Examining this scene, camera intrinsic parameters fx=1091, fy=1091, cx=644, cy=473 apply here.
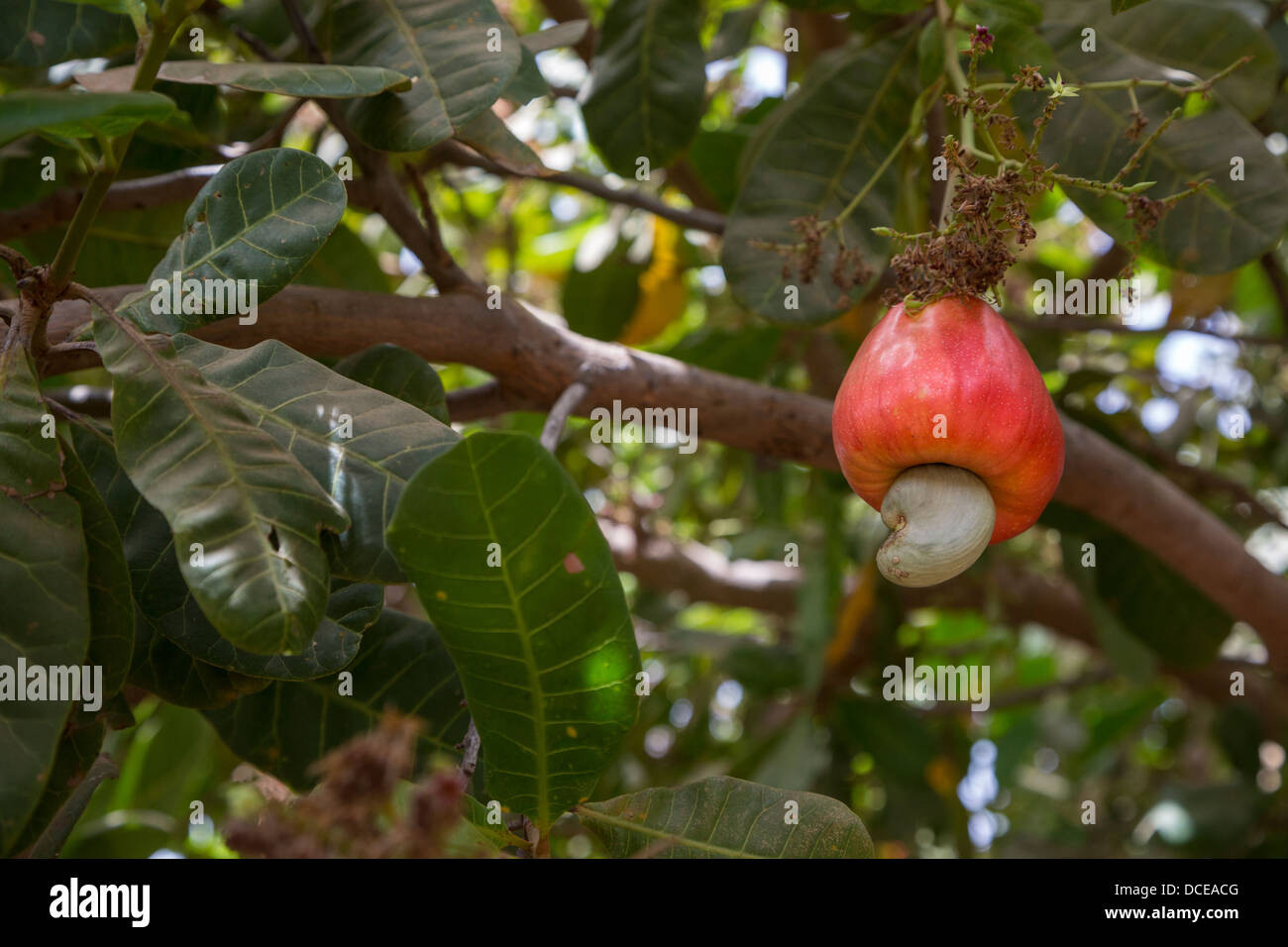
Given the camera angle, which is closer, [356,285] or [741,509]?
[356,285]

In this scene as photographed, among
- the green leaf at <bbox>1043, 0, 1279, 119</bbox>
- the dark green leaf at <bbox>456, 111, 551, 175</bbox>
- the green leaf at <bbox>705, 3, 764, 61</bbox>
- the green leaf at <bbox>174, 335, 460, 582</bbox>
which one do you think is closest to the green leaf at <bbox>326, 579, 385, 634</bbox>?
the green leaf at <bbox>174, 335, 460, 582</bbox>

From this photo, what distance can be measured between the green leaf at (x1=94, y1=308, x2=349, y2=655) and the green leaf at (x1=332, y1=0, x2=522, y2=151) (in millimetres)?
351

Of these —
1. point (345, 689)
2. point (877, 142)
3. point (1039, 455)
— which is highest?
point (877, 142)

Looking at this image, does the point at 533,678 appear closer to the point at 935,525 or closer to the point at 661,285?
the point at 935,525

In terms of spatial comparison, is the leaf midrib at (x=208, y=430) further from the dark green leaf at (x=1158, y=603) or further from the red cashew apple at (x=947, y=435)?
the dark green leaf at (x=1158, y=603)

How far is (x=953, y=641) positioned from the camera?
3402 millimetres

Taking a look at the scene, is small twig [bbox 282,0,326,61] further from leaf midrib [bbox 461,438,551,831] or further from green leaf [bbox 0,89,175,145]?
leaf midrib [bbox 461,438,551,831]

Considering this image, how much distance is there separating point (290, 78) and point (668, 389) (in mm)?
613
